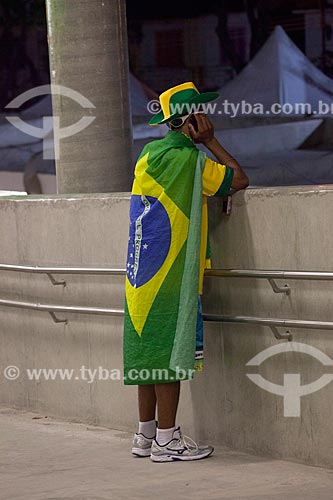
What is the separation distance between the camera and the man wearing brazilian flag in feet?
20.2

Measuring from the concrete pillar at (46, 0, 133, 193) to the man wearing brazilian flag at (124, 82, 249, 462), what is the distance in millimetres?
1763

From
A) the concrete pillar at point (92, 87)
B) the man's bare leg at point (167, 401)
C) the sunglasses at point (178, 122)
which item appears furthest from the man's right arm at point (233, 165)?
the concrete pillar at point (92, 87)

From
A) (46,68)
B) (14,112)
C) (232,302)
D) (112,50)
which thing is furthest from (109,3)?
(46,68)

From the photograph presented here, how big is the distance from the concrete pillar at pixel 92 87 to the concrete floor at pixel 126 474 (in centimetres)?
187

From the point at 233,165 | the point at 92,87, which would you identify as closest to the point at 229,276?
the point at 233,165

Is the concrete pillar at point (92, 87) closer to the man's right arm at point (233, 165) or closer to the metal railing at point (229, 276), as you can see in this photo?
the metal railing at point (229, 276)

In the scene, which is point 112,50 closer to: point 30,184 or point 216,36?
point 30,184

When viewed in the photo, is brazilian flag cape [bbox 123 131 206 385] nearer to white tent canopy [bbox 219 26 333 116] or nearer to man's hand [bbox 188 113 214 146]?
man's hand [bbox 188 113 214 146]

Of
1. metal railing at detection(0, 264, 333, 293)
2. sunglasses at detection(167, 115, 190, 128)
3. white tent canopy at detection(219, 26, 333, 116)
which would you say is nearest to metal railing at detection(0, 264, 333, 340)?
metal railing at detection(0, 264, 333, 293)

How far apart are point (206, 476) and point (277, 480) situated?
351 millimetres

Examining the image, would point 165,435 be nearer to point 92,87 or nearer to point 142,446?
point 142,446

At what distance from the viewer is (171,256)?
20.3 feet

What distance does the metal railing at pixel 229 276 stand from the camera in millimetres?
5863

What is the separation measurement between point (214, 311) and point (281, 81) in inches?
803
